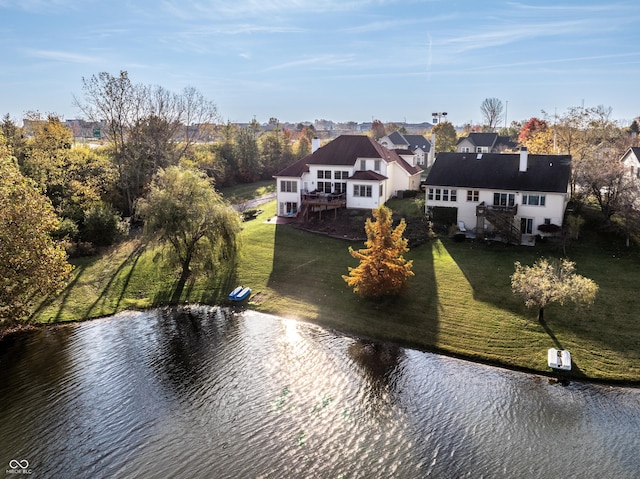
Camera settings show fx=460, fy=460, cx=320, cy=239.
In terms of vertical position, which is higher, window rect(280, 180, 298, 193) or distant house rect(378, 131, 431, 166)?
distant house rect(378, 131, 431, 166)

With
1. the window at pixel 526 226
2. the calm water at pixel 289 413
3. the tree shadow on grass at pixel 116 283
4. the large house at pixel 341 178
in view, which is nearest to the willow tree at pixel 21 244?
the calm water at pixel 289 413

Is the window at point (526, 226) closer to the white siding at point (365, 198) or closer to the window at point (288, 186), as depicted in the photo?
the white siding at point (365, 198)

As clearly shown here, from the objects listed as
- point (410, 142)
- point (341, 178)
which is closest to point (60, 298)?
point (341, 178)

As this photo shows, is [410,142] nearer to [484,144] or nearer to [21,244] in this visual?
[484,144]

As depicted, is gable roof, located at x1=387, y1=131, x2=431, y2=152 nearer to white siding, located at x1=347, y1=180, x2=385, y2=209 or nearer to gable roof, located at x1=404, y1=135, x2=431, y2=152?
gable roof, located at x1=404, y1=135, x2=431, y2=152

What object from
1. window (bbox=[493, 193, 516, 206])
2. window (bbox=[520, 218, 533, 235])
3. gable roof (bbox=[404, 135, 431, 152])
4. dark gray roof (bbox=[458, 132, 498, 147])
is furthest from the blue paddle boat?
dark gray roof (bbox=[458, 132, 498, 147])
